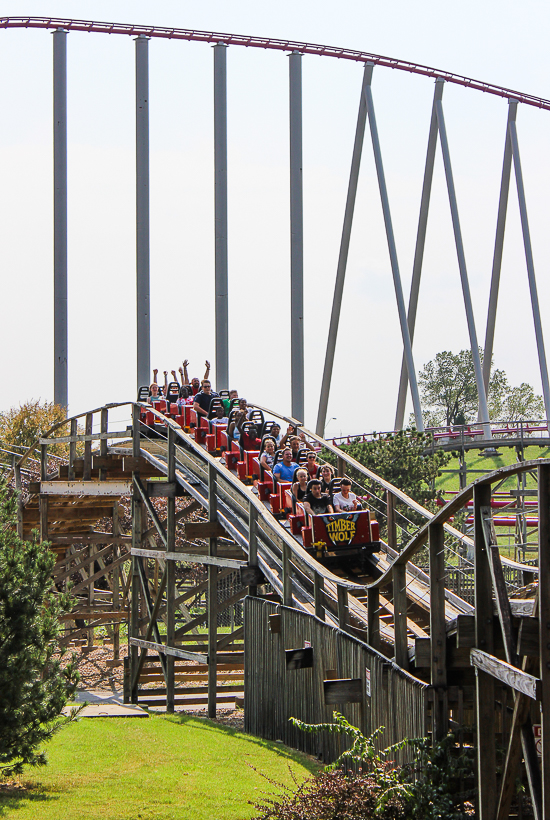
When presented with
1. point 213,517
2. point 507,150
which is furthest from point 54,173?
point 213,517

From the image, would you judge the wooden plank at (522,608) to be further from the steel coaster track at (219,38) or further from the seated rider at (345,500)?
the steel coaster track at (219,38)

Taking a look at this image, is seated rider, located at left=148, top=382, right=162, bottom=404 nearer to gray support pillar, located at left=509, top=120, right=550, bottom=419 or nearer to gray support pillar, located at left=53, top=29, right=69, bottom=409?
gray support pillar, located at left=53, top=29, right=69, bottom=409

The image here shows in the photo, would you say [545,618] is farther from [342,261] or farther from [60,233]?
[342,261]

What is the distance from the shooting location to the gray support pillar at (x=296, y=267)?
31922 mm

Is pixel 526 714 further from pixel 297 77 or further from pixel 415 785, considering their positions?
pixel 297 77

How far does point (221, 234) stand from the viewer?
32312 mm

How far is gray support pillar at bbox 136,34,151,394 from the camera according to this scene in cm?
3125

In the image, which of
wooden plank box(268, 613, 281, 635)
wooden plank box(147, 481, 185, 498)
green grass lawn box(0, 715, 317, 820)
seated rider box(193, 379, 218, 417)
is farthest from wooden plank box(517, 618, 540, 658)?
seated rider box(193, 379, 218, 417)

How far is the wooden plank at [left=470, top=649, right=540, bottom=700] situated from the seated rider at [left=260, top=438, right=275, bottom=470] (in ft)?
29.7

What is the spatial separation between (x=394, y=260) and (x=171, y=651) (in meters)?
20.9

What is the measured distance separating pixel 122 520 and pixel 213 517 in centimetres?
1612

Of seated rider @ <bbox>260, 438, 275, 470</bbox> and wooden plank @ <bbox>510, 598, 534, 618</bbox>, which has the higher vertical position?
seated rider @ <bbox>260, 438, 275, 470</bbox>

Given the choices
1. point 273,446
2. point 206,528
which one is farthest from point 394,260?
point 206,528

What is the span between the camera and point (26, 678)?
337 inches
